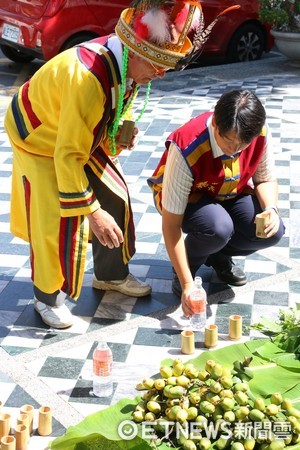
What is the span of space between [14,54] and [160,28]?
714 cm

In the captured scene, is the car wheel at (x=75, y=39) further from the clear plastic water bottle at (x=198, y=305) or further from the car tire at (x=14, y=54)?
the clear plastic water bottle at (x=198, y=305)

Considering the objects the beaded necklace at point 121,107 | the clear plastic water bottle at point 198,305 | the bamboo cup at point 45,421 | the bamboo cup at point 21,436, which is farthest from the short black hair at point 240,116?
the bamboo cup at point 21,436

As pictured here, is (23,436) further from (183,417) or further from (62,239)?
(62,239)

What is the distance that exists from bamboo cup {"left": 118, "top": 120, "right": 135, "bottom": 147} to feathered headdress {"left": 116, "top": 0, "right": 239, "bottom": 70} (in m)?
0.49

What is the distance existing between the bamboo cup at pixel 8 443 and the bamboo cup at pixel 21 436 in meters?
0.06

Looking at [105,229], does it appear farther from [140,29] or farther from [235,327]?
[140,29]

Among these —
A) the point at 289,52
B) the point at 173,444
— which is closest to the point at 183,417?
the point at 173,444

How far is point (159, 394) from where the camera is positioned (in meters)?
2.71

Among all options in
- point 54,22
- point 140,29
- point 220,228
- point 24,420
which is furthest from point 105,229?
point 54,22

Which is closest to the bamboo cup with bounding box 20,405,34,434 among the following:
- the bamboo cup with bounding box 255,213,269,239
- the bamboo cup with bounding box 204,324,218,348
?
the bamboo cup with bounding box 204,324,218,348

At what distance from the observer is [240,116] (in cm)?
362

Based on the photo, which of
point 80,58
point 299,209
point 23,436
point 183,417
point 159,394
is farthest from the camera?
point 299,209

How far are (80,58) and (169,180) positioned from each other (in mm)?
689

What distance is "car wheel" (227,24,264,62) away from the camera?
10.5 meters
